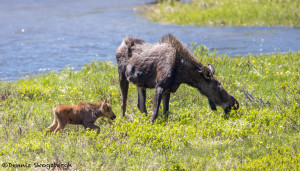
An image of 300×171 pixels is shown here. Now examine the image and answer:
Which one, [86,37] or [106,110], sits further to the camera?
[86,37]

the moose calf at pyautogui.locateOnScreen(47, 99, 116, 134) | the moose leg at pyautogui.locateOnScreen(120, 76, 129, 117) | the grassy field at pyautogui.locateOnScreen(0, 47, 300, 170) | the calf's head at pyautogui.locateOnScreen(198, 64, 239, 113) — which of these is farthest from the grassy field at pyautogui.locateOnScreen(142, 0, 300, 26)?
the moose calf at pyautogui.locateOnScreen(47, 99, 116, 134)

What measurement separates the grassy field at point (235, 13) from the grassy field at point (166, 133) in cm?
1297

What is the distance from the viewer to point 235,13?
2681 cm

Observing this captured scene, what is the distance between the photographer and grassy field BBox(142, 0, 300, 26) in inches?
995

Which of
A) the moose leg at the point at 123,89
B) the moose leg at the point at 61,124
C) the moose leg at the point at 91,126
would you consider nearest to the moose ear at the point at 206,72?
the moose leg at the point at 123,89

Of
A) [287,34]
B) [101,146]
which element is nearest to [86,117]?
[101,146]

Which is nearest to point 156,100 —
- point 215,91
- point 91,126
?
point 215,91

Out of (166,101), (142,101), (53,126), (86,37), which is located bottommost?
(86,37)

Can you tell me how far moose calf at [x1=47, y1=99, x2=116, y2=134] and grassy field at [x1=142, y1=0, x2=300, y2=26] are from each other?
17.4 m

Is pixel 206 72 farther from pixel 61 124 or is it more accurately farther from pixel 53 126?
pixel 53 126

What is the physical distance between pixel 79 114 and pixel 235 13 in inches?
745

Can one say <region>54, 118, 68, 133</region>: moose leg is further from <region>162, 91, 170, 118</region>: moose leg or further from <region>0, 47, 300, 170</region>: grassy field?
<region>162, 91, 170, 118</region>: moose leg

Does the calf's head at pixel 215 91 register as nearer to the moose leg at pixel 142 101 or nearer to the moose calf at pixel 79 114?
the moose leg at pixel 142 101

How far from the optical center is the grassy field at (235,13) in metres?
25.3
